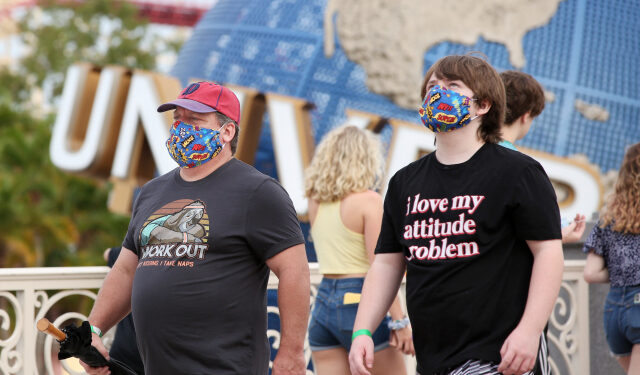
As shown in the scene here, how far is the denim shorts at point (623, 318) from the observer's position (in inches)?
145

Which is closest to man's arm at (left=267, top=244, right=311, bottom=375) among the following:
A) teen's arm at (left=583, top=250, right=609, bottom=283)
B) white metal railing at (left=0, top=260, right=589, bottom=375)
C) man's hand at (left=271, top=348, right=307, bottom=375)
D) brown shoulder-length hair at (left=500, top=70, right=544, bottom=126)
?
man's hand at (left=271, top=348, right=307, bottom=375)

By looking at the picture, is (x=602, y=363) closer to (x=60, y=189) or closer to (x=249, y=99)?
(x=249, y=99)

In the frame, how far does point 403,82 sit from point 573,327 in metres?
3.54

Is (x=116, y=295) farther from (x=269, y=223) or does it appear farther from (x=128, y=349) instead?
(x=269, y=223)

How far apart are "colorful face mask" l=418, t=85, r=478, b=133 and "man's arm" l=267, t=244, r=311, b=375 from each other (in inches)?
24.2

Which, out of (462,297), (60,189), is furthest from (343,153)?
(60,189)

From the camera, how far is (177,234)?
8.52 ft

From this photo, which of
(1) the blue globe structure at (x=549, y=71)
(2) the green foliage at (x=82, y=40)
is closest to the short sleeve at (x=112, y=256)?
(1) the blue globe structure at (x=549, y=71)

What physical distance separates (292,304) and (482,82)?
93 centimetres

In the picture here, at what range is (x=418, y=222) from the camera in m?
2.44

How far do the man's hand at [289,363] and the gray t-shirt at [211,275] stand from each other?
0.24 ft

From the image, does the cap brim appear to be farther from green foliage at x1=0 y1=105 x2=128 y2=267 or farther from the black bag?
green foliage at x1=0 y1=105 x2=128 y2=267

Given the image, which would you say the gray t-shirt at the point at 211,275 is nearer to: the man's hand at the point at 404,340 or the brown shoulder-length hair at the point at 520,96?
the brown shoulder-length hair at the point at 520,96

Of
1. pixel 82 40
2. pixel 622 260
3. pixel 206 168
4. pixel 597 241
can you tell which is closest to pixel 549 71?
pixel 597 241
